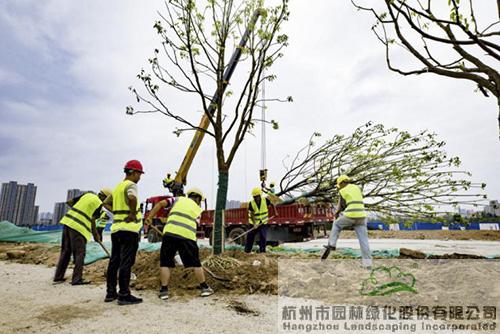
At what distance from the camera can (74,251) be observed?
4.85 metres

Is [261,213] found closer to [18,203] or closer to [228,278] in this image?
[228,278]

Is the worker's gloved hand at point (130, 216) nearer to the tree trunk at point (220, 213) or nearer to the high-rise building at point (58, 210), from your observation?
the tree trunk at point (220, 213)

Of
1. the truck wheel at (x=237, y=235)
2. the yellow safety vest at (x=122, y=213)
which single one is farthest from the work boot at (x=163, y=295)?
the truck wheel at (x=237, y=235)

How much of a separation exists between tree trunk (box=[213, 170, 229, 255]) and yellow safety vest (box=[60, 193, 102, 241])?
2092mm

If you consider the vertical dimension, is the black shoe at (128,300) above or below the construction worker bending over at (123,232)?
below

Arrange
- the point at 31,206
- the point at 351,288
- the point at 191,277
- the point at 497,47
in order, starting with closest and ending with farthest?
1. the point at 497,47
2. the point at 351,288
3. the point at 191,277
4. the point at 31,206

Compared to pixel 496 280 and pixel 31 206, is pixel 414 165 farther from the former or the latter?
pixel 31 206

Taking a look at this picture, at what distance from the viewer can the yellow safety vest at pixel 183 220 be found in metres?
3.86

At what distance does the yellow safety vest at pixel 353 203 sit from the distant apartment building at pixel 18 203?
4257 cm

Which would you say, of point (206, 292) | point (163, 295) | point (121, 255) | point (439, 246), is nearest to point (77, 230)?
point (121, 255)

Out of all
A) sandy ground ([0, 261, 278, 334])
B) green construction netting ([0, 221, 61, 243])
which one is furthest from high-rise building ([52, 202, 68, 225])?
sandy ground ([0, 261, 278, 334])

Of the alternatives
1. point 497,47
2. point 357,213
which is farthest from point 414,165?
point 497,47

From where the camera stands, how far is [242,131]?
18.5ft

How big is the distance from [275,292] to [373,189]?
176 inches
